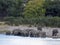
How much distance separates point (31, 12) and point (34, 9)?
102 centimetres

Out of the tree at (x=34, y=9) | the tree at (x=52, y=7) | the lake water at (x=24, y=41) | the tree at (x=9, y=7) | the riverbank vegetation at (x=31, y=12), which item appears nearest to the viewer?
the lake water at (x=24, y=41)

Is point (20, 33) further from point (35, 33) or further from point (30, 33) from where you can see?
point (35, 33)

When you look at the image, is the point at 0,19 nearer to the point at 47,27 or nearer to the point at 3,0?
the point at 3,0

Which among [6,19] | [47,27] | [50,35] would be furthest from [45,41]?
[6,19]

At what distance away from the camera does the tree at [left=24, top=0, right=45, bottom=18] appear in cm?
5341

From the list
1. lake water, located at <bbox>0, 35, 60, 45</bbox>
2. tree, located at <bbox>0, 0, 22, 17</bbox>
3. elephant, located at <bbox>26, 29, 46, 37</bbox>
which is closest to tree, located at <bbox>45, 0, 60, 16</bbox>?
tree, located at <bbox>0, 0, 22, 17</bbox>

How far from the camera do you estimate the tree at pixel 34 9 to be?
53.4 metres

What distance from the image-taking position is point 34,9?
5419cm

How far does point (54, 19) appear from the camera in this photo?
5153 cm

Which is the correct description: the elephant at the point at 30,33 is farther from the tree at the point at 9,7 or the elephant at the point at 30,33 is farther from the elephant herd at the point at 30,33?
the tree at the point at 9,7

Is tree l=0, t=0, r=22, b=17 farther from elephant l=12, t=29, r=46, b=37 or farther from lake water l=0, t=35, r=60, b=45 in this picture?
lake water l=0, t=35, r=60, b=45

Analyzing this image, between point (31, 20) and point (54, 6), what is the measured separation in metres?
5.85

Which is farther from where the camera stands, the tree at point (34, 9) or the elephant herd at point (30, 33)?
the tree at point (34, 9)

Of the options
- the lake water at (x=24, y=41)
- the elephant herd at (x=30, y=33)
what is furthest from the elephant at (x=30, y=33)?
the lake water at (x=24, y=41)
